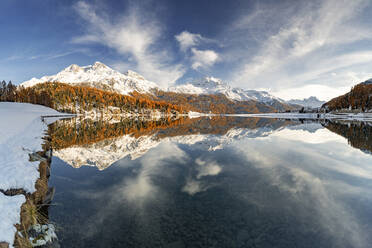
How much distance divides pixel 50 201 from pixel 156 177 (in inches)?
267

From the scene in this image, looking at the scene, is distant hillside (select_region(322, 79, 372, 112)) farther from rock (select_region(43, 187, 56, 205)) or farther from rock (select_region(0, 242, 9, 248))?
rock (select_region(0, 242, 9, 248))

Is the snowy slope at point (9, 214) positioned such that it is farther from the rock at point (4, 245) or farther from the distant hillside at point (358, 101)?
the distant hillside at point (358, 101)

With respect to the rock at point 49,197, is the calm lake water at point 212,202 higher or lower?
lower

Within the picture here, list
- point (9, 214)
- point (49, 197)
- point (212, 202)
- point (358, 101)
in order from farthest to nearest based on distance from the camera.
Answer: point (358, 101)
point (212, 202)
point (49, 197)
point (9, 214)

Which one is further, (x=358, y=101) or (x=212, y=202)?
(x=358, y=101)

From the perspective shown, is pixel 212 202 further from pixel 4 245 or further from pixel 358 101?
pixel 358 101

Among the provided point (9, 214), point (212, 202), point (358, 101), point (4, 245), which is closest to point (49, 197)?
point (9, 214)

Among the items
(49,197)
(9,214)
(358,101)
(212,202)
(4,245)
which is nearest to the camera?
(4,245)

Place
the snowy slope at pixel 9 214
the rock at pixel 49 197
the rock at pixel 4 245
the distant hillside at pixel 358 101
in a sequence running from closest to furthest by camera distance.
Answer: the rock at pixel 4 245 → the snowy slope at pixel 9 214 → the rock at pixel 49 197 → the distant hillside at pixel 358 101

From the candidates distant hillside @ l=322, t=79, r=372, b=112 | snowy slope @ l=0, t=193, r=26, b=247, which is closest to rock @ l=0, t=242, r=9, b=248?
snowy slope @ l=0, t=193, r=26, b=247

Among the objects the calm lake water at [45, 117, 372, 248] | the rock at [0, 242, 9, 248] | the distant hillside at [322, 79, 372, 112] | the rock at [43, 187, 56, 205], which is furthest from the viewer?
the distant hillside at [322, 79, 372, 112]

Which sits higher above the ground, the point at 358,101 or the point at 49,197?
the point at 358,101

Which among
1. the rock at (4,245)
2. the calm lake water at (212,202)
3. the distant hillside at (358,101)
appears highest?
the distant hillside at (358,101)

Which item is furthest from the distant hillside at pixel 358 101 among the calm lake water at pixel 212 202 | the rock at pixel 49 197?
the rock at pixel 49 197
